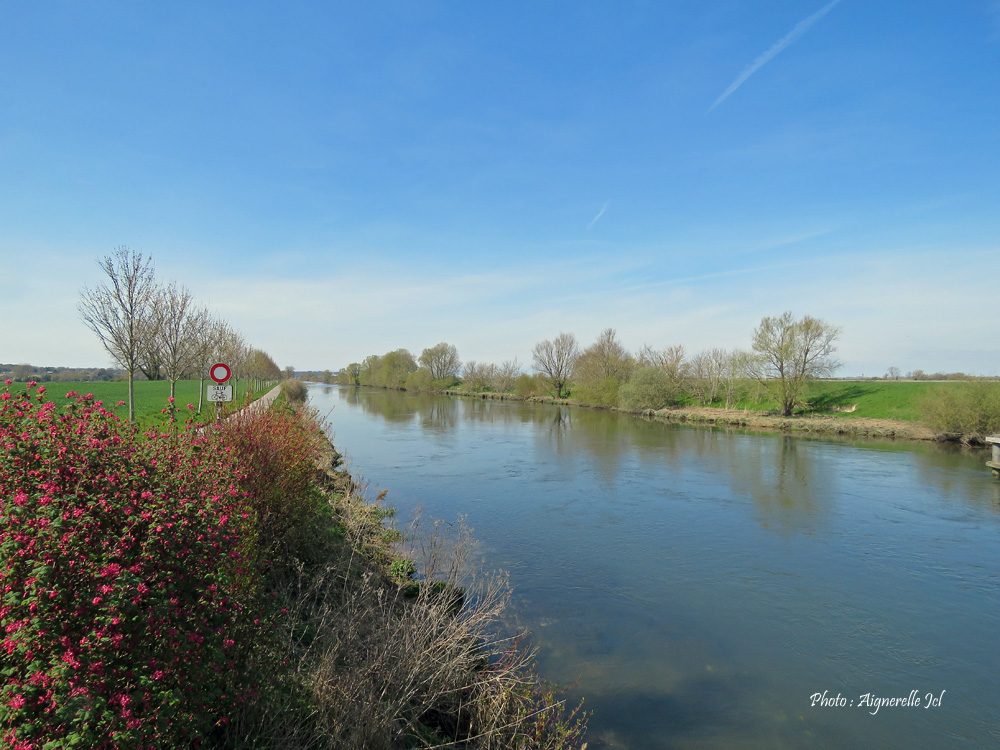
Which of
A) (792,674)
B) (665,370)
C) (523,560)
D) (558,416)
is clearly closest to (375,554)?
(523,560)

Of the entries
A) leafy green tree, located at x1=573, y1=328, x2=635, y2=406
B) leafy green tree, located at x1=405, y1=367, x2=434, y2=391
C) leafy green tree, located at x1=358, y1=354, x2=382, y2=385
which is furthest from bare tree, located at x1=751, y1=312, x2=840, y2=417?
leafy green tree, located at x1=358, y1=354, x2=382, y2=385

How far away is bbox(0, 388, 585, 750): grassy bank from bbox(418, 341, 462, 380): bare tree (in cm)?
8003

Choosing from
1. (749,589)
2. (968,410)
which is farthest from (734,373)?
(749,589)

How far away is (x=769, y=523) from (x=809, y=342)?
30.3 metres

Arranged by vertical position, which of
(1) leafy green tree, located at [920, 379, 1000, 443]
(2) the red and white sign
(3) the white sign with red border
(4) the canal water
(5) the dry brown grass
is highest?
(2) the red and white sign

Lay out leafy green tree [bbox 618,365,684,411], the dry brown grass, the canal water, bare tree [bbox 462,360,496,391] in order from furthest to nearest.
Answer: bare tree [bbox 462,360,496,391], leafy green tree [bbox 618,365,684,411], the canal water, the dry brown grass

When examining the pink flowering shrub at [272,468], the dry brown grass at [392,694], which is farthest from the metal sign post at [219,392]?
the dry brown grass at [392,694]

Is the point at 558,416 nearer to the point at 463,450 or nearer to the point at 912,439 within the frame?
the point at 463,450

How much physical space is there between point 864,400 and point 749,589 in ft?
126

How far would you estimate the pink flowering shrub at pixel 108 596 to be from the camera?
210cm

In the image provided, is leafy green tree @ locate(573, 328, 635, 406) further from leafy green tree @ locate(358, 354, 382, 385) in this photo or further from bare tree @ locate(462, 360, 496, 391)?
leafy green tree @ locate(358, 354, 382, 385)

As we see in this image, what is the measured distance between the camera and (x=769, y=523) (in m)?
13.0

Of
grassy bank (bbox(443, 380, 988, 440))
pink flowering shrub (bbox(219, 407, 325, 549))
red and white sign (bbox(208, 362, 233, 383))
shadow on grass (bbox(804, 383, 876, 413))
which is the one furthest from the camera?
shadow on grass (bbox(804, 383, 876, 413))

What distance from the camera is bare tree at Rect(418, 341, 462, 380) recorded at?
84688mm
